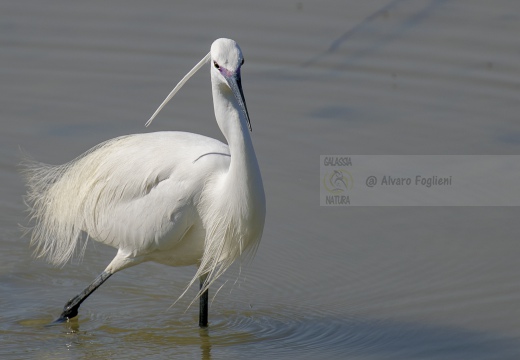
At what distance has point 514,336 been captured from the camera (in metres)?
6.42

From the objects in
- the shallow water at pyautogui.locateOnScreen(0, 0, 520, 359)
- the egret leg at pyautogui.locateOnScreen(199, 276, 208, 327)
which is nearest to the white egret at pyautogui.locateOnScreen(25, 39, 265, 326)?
the egret leg at pyautogui.locateOnScreen(199, 276, 208, 327)

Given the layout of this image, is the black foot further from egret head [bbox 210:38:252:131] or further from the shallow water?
egret head [bbox 210:38:252:131]

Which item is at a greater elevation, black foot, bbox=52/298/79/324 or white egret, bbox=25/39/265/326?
white egret, bbox=25/39/265/326

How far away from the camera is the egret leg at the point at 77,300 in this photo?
6.55 m

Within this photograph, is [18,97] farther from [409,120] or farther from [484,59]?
[484,59]

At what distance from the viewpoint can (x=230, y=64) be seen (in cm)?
539

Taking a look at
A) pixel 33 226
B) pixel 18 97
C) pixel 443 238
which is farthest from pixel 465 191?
pixel 18 97

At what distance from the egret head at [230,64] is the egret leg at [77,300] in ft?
5.55

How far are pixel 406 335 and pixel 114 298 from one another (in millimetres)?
1888

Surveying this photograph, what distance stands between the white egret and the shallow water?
1.21ft

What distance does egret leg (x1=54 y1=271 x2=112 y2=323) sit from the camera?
655cm

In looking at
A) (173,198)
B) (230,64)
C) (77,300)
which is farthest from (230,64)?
(77,300)

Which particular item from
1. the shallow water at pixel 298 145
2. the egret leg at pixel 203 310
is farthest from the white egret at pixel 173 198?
the shallow water at pixel 298 145

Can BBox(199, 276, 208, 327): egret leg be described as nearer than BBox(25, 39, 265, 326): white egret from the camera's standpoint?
No
